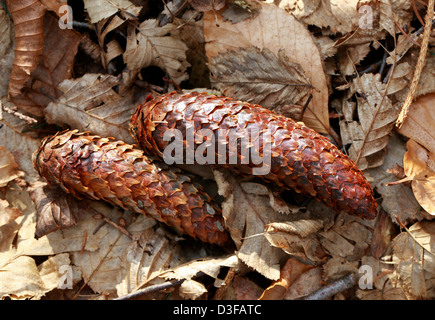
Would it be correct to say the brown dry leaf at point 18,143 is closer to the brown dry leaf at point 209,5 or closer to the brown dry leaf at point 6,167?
the brown dry leaf at point 6,167

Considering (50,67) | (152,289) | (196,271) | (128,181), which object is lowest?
(152,289)

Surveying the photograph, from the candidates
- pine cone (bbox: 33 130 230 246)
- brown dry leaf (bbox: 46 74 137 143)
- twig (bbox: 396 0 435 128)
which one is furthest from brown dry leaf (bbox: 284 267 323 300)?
brown dry leaf (bbox: 46 74 137 143)

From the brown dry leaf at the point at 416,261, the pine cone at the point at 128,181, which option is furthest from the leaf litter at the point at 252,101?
the pine cone at the point at 128,181

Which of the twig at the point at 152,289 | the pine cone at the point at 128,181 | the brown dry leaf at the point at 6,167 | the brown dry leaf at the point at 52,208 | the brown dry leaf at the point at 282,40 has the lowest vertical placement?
the twig at the point at 152,289

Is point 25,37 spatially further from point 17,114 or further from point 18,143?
point 18,143

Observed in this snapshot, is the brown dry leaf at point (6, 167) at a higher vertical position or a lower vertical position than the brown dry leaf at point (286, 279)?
higher

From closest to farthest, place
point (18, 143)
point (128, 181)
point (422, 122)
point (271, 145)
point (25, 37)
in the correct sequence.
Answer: point (271, 145) < point (128, 181) < point (422, 122) < point (25, 37) < point (18, 143)

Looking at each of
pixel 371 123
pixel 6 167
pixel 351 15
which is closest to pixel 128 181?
pixel 6 167
